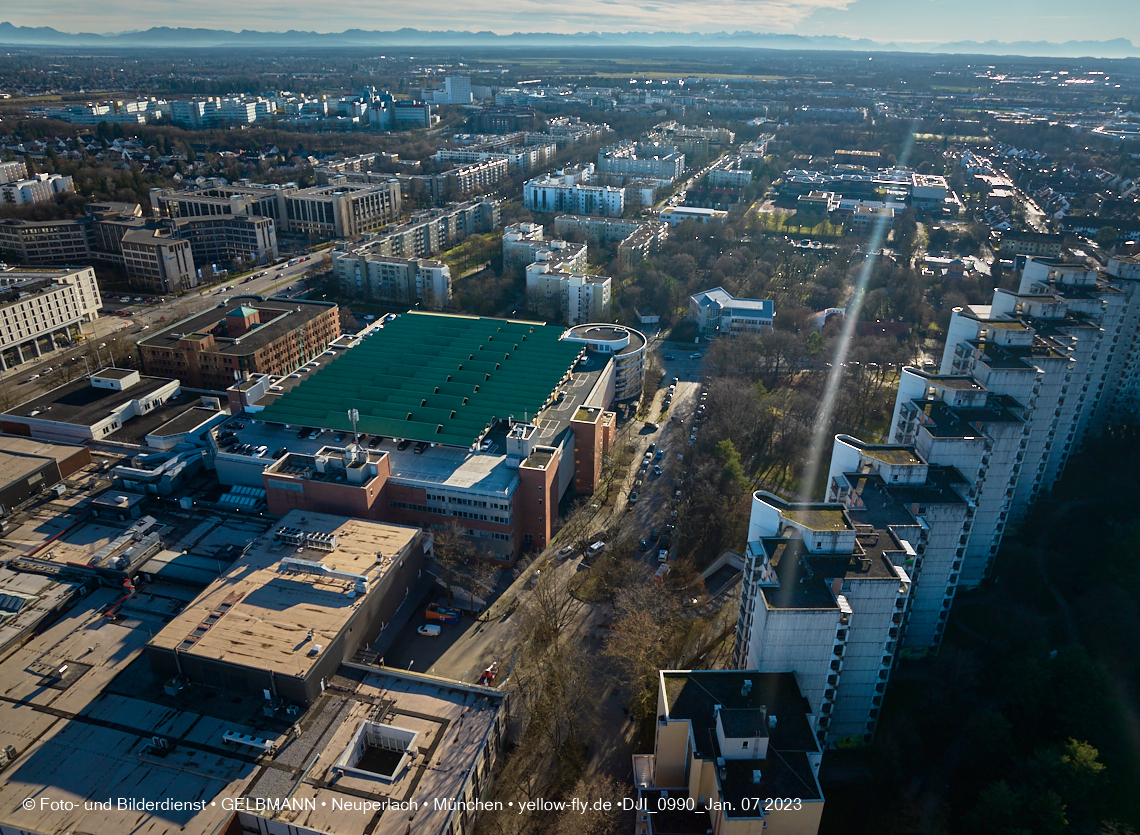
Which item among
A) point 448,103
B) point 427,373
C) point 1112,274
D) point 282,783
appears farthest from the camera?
point 448,103

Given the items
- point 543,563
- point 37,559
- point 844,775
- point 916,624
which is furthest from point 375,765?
point 916,624

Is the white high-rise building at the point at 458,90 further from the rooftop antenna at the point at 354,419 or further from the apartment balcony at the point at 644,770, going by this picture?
the apartment balcony at the point at 644,770

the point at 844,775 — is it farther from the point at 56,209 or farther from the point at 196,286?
the point at 56,209

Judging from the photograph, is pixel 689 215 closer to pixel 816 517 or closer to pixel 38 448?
pixel 816 517

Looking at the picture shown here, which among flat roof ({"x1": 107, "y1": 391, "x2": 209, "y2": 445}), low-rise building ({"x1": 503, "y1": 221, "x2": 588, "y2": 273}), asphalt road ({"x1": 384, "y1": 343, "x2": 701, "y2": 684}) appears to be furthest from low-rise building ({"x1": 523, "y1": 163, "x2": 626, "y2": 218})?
flat roof ({"x1": 107, "y1": 391, "x2": 209, "y2": 445})

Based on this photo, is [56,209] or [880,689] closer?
[880,689]

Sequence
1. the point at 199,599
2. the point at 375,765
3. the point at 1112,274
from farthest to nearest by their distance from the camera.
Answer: the point at 1112,274, the point at 199,599, the point at 375,765

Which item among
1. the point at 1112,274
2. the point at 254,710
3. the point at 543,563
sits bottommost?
the point at 543,563
